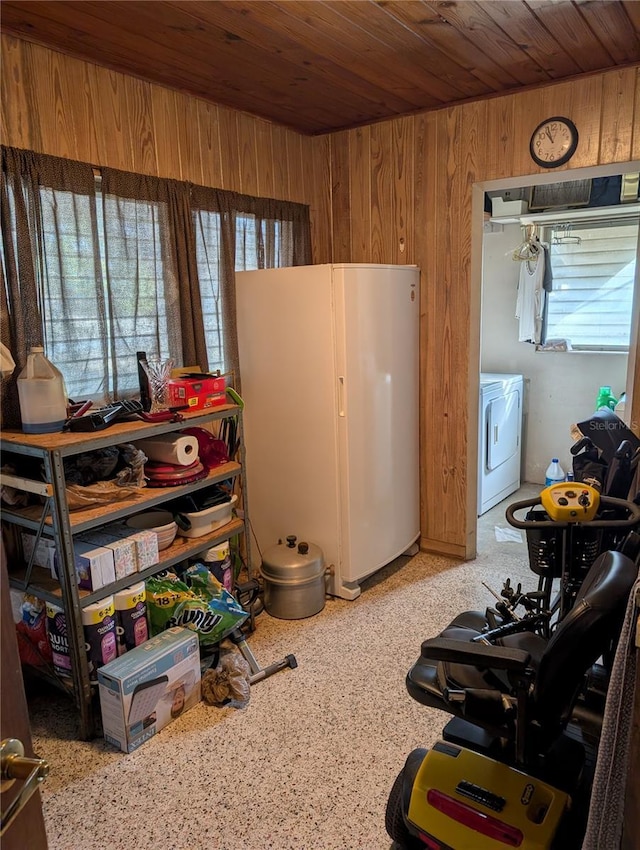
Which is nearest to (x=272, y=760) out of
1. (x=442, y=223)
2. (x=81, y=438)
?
(x=81, y=438)

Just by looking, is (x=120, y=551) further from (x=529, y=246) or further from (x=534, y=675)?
(x=529, y=246)

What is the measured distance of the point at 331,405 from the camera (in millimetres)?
2998

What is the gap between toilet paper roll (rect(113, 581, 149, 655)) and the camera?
2273 mm

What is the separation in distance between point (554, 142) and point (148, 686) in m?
2.94

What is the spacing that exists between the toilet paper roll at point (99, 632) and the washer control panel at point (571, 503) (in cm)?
156

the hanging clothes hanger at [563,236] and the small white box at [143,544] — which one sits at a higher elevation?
the hanging clothes hanger at [563,236]

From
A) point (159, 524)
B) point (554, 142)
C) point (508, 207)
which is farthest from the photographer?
point (508, 207)

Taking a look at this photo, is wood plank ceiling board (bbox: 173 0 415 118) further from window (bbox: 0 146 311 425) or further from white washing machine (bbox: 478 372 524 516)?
white washing machine (bbox: 478 372 524 516)

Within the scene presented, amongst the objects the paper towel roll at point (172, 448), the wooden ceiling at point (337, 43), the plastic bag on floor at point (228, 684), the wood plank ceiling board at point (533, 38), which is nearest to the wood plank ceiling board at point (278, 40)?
the wooden ceiling at point (337, 43)

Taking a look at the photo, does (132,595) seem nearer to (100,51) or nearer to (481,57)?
(100,51)

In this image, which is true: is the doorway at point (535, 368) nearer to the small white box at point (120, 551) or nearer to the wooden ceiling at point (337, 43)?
the wooden ceiling at point (337, 43)

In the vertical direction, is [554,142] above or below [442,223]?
above

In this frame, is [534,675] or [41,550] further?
[41,550]

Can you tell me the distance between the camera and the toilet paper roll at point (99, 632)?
2.17m
